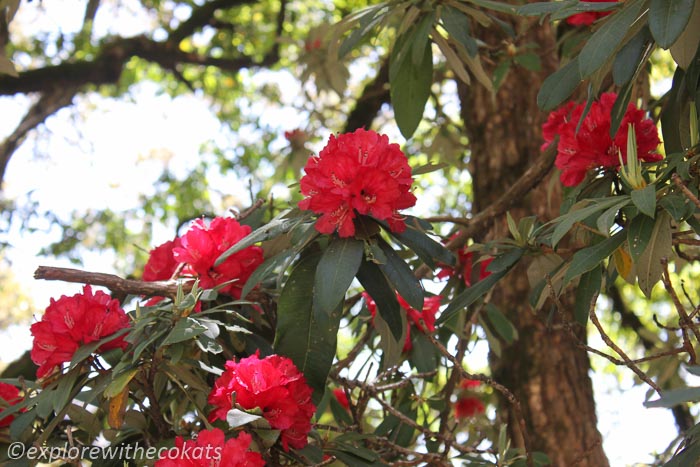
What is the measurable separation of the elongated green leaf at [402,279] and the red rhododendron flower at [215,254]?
0.31 metres

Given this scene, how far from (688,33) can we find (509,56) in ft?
2.88

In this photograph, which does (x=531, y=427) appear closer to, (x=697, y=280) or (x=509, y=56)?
(x=509, y=56)

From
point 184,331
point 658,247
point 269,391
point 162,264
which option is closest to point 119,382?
point 184,331

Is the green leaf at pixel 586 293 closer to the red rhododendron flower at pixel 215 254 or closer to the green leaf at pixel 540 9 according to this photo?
the green leaf at pixel 540 9

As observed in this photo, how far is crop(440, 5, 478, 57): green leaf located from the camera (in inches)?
64.7

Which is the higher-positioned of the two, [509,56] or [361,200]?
[509,56]

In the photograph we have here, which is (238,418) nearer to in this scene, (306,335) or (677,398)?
(306,335)

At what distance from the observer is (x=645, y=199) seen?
116 centimetres

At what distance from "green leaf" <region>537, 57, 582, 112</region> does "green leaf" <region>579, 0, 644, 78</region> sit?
0.47ft

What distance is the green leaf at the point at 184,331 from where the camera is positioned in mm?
1254

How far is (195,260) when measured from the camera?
1.53 m

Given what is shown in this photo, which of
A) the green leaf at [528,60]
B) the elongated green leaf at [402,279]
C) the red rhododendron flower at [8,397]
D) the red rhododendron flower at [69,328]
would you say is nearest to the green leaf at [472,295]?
the elongated green leaf at [402,279]

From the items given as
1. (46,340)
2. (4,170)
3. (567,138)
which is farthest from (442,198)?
(46,340)

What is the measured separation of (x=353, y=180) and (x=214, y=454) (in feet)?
1.53
